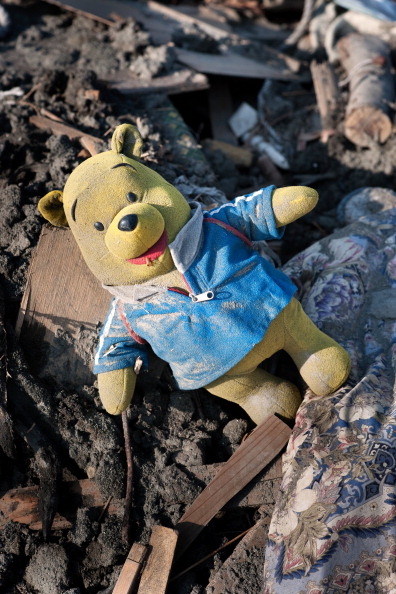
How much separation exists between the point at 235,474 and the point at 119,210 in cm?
141

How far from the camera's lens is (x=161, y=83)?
461 cm

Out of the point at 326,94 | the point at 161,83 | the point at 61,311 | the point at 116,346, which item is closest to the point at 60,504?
the point at 116,346

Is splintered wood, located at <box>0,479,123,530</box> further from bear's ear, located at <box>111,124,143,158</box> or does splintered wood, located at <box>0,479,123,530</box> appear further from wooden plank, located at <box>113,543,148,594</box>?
bear's ear, located at <box>111,124,143,158</box>

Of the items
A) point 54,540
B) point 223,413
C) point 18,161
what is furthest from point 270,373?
point 18,161

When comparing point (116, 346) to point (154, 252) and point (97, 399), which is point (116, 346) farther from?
point (154, 252)

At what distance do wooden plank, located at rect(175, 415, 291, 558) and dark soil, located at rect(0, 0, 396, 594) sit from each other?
8 centimetres

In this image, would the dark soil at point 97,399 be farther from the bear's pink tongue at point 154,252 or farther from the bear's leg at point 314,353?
the bear's pink tongue at point 154,252

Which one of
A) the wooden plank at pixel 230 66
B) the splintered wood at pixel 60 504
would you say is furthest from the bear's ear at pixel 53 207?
the wooden plank at pixel 230 66

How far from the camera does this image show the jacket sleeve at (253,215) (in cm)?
276

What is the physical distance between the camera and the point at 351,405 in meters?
2.72

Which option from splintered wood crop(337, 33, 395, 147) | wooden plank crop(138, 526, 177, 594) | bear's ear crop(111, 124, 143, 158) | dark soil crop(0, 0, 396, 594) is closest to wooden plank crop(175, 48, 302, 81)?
dark soil crop(0, 0, 396, 594)

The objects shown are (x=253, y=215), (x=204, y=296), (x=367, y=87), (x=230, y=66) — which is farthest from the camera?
(x=230, y=66)

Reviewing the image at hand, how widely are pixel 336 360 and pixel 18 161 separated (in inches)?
92.1

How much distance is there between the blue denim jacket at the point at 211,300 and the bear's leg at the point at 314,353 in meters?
0.15
